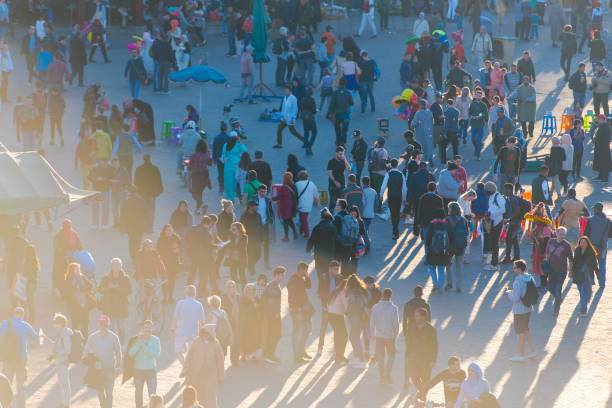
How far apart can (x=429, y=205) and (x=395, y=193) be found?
4.19ft

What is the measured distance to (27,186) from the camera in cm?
1471

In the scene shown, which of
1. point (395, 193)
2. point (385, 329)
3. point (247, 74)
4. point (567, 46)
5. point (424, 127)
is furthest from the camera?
point (567, 46)

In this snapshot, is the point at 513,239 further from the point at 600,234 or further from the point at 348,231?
the point at 348,231

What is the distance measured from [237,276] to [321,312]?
1974 mm

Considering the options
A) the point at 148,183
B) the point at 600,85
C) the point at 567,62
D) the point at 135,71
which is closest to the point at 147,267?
the point at 148,183

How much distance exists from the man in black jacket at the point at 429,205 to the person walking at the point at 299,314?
403cm

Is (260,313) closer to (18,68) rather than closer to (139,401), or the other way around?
(139,401)

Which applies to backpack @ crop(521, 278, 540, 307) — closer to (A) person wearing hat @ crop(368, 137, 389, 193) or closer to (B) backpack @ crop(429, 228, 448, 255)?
(B) backpack @ crop(429, 228, 448, 255)

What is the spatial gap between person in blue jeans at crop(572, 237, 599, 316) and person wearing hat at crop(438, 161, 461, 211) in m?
3.67

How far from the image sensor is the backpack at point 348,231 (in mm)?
16641

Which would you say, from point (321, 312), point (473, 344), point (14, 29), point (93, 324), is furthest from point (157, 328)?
point (14, 29)

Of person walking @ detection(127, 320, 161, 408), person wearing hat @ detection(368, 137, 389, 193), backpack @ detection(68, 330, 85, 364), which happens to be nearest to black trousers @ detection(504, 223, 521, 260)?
person wearing hat @ detection(368, 137, 389, 193)

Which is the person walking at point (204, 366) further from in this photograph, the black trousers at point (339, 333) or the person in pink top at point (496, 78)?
the person in pink top at point (496, 78)

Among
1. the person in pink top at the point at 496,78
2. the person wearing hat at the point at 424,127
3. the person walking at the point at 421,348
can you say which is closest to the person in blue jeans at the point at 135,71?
the person wearing hat at the point at 424,127
